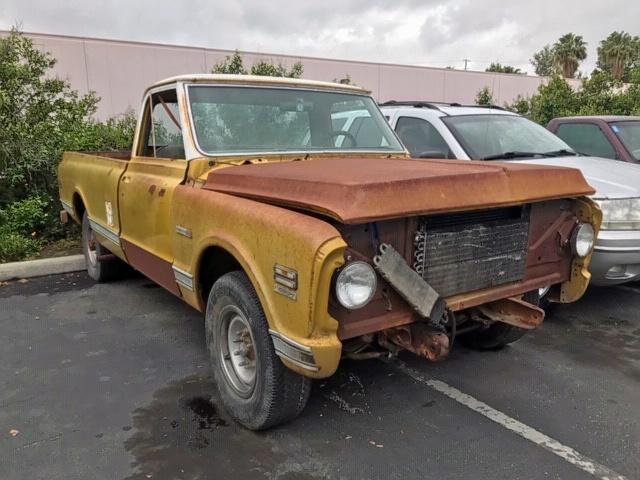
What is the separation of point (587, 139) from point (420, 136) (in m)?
2.56

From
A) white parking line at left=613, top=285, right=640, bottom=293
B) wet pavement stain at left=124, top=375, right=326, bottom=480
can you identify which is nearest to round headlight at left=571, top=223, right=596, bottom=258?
wet pavement stain at left=124, top=375, right=326, bottom=480

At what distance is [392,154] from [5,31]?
16.4 m

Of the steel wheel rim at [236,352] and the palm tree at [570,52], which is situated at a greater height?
the palm tree at [570,52]

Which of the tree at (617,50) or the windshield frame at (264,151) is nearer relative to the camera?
the windshield frame at (264,151)

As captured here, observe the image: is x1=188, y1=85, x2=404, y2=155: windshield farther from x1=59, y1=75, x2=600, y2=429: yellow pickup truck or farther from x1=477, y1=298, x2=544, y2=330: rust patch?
x1=477, y1=298, x2=544, y2=330: rust patch

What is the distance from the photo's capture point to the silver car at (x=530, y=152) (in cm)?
459

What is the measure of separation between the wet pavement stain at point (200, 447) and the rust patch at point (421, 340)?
2.56 ft

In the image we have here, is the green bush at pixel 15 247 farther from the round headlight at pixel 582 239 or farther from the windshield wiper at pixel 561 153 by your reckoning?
the windshield wiper at pixel 561 153

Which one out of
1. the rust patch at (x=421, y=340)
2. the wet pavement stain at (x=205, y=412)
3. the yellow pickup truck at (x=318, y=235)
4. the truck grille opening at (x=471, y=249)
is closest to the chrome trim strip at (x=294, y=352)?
the yellow pickup truck at (x=318, y=235)

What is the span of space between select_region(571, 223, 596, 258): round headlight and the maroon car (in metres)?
3.68

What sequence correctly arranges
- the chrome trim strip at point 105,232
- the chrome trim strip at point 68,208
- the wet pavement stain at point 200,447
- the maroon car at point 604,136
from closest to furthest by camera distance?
1. the wet pavement stain at point 200,447
2. the chrome trim strip at point 105,232
3. the chrome trim strip at point 68,208
4. the maroon car at point 604,136

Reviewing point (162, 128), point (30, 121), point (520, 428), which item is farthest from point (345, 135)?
point (30, 121)

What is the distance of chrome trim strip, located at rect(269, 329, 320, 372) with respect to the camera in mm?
2418

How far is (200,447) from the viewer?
292 centimetres
